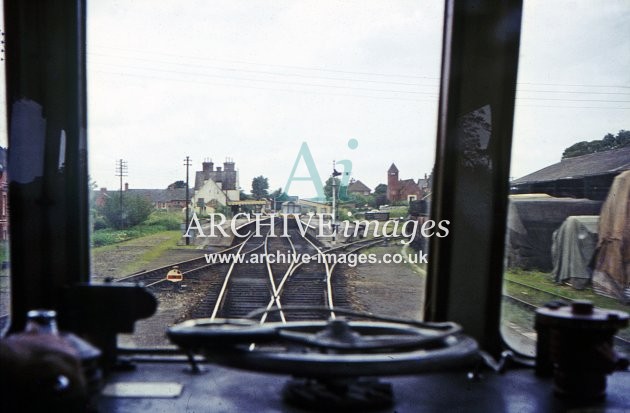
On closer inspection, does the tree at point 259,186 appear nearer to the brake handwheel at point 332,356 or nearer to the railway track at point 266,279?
the railway track at point 266,279

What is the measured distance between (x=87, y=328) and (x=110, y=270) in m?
0.48

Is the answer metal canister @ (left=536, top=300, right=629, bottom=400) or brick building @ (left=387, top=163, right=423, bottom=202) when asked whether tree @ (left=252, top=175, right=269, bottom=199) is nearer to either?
brick building @ (left=387, top=163, right=423, bottom=202)

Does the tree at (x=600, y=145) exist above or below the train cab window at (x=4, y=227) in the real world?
above

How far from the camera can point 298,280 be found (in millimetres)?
1794

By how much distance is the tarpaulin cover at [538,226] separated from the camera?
179 cm

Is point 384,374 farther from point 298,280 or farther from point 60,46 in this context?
point 60,46

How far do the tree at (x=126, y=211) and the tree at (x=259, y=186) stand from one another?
364 millimetres

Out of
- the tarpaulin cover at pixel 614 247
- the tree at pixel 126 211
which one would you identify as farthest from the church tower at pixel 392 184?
the tree at pixel 126 211

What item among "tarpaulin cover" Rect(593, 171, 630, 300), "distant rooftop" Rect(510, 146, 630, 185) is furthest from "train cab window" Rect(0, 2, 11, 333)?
"tarpaulin cover" Rect(593, 171, 630, 300)

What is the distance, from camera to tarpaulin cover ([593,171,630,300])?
1.79 meters

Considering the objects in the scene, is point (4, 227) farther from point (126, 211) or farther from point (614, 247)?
point (614, 247)

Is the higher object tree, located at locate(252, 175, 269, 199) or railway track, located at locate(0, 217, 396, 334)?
tree, located at locate(252, 175, 269, 199)

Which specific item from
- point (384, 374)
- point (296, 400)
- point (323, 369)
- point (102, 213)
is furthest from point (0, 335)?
point (384, 374)

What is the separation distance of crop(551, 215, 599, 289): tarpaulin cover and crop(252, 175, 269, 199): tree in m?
1.03
